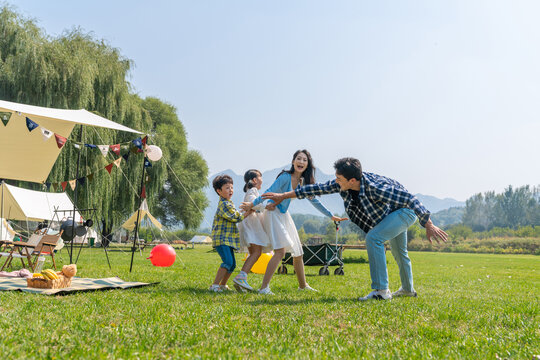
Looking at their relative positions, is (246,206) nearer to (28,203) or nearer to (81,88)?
(28,203)

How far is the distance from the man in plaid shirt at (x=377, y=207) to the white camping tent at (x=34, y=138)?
17.8ft

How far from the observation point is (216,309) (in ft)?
12.5

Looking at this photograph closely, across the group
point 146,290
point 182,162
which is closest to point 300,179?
point 146,290

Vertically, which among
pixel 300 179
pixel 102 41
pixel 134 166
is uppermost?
pixel 102 41

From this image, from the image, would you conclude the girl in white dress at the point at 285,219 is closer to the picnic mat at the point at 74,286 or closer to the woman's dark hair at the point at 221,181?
the woman's dark hair at the point at 221,181

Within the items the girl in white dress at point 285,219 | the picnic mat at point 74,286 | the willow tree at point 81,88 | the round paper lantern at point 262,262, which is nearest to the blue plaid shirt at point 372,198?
the girl in white dress at point 285,219

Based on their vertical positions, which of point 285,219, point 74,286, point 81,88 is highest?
point 81,88

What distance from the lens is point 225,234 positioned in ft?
17.6

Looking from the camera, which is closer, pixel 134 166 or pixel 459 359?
pixel 459 359

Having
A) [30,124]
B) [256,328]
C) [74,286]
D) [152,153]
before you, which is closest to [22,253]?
[30,124]

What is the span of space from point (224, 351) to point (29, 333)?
126cm

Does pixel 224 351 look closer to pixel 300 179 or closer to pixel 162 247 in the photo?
pixel 300 179

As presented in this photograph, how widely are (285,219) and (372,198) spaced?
Result: 120 cm

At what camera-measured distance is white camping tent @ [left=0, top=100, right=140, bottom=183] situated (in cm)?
908
